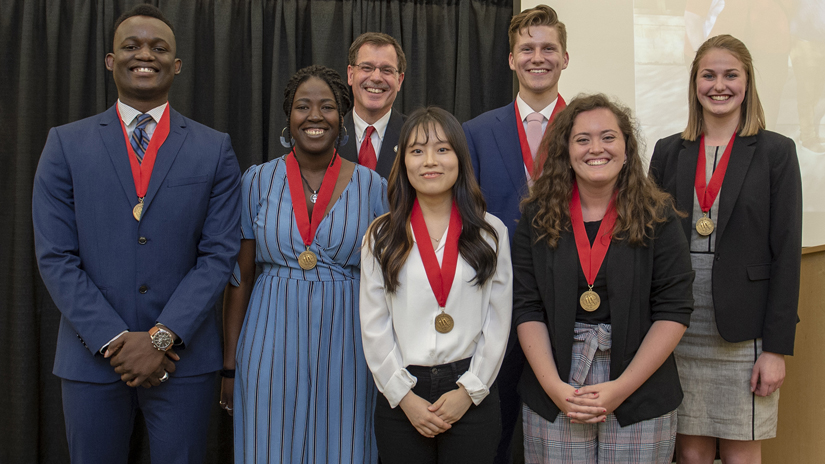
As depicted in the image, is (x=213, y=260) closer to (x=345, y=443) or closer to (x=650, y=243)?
(x=345, y=443)

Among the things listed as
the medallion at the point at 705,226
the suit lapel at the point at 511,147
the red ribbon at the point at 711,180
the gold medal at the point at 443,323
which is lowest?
the gold medal at the point at 443,323

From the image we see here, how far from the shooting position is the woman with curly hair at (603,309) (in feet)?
6.23

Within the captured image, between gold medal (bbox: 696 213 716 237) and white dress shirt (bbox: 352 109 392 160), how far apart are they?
4.77 feet

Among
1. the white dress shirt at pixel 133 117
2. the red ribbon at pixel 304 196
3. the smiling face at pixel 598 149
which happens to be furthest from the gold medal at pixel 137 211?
the smiling face at pixel 598 149

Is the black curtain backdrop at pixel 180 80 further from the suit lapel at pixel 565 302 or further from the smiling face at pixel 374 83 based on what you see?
the suit lapel at pixel 565 302

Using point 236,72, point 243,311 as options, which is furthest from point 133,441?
point 236,72

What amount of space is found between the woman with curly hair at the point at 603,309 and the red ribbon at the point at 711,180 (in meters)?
0.35

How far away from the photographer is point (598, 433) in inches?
76.3

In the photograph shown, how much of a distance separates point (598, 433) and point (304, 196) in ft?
4.32

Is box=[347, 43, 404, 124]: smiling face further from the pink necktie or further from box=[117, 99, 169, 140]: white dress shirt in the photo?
box=[117, 99, 169, 140]: white dress shirt

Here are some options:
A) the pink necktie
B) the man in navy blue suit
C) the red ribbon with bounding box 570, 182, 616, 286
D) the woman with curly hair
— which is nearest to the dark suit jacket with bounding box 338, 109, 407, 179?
the man in navy blue suit

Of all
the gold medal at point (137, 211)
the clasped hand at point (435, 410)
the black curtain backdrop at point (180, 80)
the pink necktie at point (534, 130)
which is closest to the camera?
the clasped hand at point (435, 410)

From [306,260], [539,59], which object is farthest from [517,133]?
[306,260]

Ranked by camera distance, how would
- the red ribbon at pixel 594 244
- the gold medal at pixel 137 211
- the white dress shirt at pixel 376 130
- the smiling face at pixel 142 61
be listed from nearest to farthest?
the red ribbon at pixel 594 244 < the gold medal at pixel 137 211 < the smiling face at pixel 142 61 < the white dress shirt at pixel 376 130
